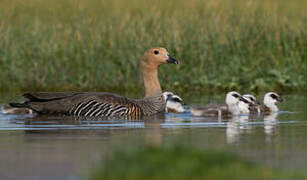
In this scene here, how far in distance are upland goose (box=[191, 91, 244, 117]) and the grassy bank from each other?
5792 millimetres

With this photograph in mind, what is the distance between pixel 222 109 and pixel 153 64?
209 cm

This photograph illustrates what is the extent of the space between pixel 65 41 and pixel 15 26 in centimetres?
186

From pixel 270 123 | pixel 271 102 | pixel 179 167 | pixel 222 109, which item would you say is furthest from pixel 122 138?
pixel 271 102

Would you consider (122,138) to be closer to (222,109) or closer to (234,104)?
(222,109)

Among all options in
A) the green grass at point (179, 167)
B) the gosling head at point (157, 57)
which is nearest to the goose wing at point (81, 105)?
the gosling head at point (157, 57)

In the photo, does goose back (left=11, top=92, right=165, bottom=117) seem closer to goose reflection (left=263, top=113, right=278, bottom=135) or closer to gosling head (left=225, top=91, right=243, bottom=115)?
gosling head (left=225, top=91, right=243, bottom=115)

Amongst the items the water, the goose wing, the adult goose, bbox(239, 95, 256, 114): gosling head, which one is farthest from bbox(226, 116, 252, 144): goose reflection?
the goose wing

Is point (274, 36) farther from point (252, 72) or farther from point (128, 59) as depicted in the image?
point (128, 59)

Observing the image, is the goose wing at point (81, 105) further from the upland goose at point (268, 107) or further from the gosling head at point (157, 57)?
the upland goose at point (268, 107)

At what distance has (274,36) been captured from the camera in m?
22.4

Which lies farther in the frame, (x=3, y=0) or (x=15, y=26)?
(x=3, y=0)

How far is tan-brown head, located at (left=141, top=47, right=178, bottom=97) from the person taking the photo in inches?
637

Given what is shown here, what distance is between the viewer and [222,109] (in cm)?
1509

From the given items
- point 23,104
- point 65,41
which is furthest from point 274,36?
point 23,104
